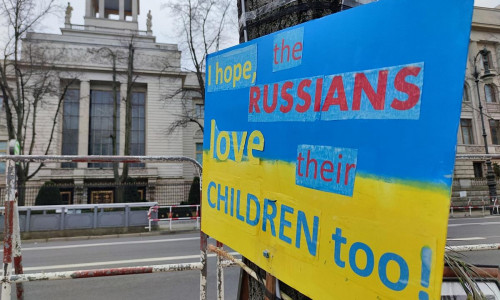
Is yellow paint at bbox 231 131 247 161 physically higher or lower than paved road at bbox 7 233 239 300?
higher

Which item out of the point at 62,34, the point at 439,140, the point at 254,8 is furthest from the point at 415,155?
the point at 62,34

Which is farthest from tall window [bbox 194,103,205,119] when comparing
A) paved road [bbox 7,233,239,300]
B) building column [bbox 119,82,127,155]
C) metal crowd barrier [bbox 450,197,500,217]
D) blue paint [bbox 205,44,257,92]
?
blue paint [bbox 205,44,257,92]

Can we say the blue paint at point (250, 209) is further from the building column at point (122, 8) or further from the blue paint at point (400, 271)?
the building column at point (122, 8)

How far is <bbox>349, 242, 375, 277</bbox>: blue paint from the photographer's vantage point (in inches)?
33.7

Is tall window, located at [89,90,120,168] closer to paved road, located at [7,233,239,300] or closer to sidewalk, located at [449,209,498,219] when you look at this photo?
paved road, located at [7,233,239,300]

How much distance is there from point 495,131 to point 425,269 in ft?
114

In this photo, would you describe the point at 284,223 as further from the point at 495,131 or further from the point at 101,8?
the point at 101,8

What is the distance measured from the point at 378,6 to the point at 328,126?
1.23 feet

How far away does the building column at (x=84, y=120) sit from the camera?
26438 mm

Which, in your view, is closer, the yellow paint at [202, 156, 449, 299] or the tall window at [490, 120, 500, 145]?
the yellow paint at [202, 156, 449, 299]

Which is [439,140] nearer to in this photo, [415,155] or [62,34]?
[415,155]

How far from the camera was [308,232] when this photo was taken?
1080mm

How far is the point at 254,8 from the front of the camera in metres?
1.64

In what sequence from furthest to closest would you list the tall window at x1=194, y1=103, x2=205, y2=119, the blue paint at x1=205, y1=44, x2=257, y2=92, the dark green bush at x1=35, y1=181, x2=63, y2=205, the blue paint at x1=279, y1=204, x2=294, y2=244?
the tall window at x1=194, y1=103, x2=205, y2=119 → the dark green bush at x1=35, y1=181, x2=63, y2=205 → the blue paint at x1=205, y1=44, x2=257, y2=92 → the blue paint at x1=279, y1=204, x2=294, y2=244
